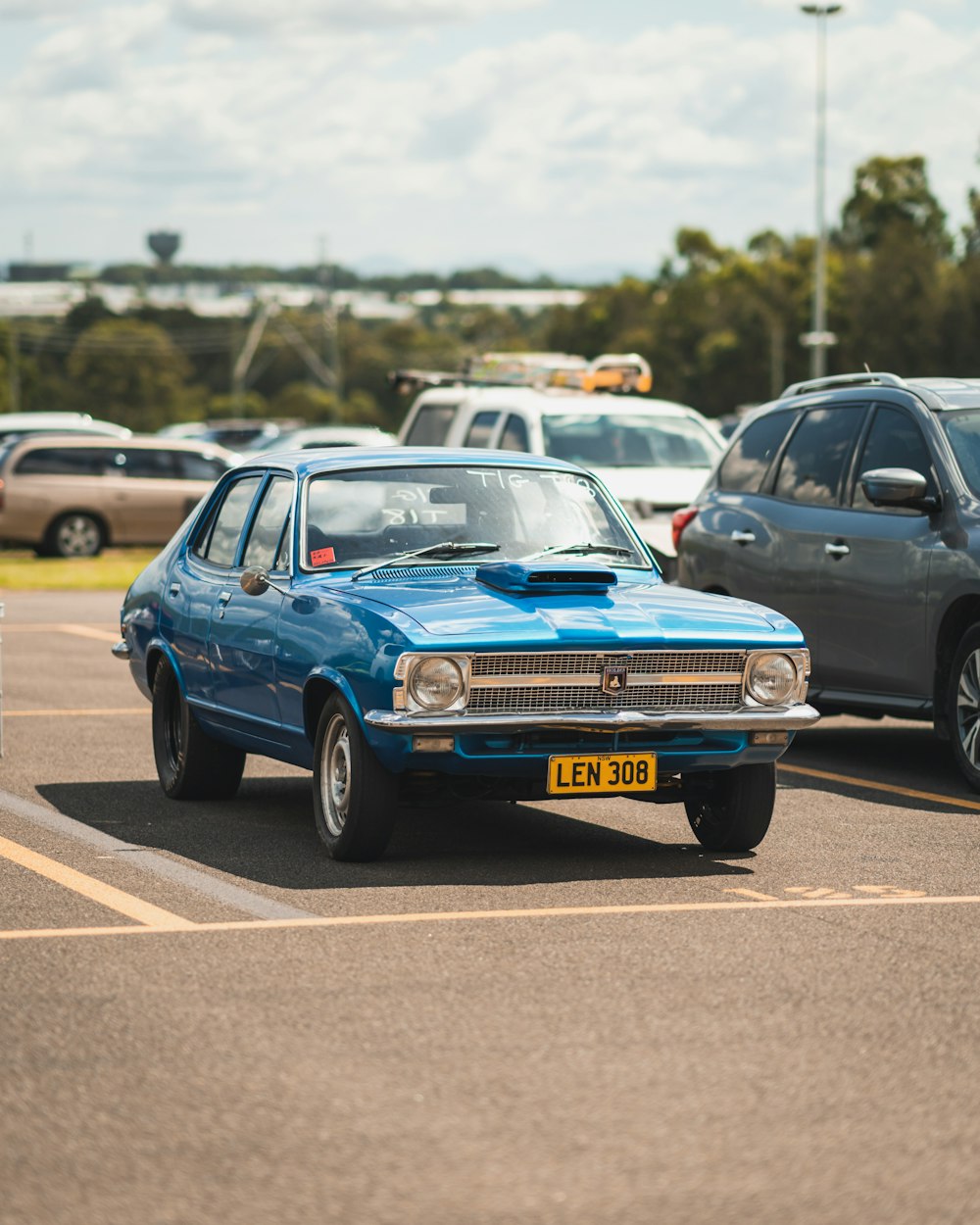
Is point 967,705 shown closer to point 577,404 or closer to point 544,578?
point 544,578

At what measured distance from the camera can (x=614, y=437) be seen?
18938 millimetres

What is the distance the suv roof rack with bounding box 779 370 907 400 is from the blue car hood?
3.23 metres

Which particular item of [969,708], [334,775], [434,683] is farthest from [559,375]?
[434,683]

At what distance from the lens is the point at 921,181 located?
9525 cm

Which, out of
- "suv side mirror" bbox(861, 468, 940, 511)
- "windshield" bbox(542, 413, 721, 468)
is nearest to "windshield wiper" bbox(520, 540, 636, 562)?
"suv side mirror" bbox(861, 468, 940, 511)

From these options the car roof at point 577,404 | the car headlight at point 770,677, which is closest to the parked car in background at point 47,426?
the car roof at point 577,404

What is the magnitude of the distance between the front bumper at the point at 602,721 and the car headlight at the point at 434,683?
49mm

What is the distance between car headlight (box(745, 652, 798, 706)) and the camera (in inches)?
342

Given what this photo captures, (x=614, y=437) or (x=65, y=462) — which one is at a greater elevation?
(x=614, y=437)

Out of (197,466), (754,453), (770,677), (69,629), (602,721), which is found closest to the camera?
(602,721)

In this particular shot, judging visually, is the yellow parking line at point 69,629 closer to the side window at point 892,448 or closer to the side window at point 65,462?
the side window at point 892,448

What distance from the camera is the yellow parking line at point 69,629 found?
19.9 metres

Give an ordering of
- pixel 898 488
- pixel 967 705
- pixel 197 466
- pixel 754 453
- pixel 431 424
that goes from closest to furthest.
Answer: pixel 967 705
pixel 898 488
pixel 754 453
pixel 431 424
pixel 197 466

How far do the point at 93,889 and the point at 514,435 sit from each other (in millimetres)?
11085
